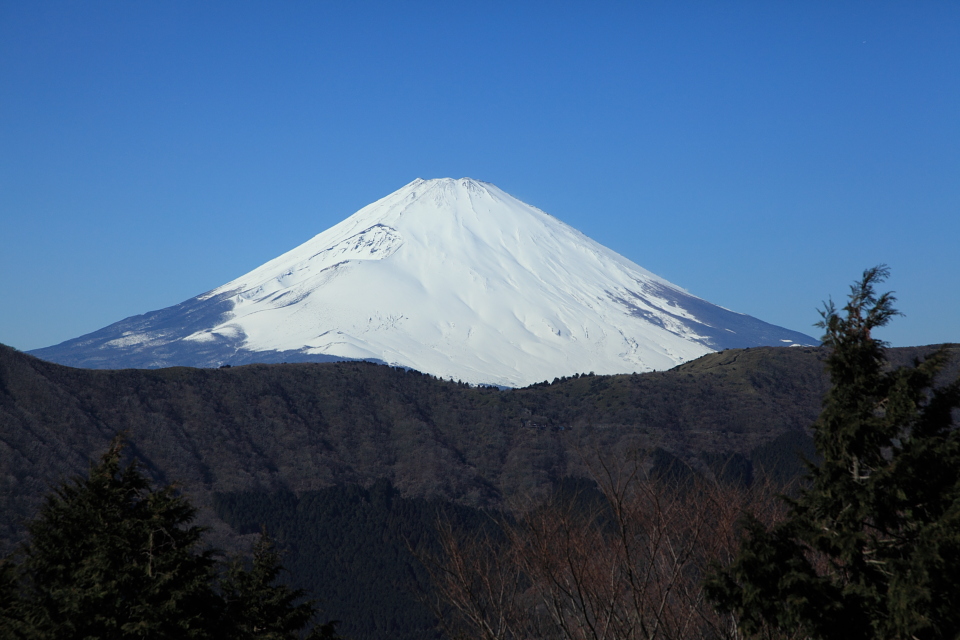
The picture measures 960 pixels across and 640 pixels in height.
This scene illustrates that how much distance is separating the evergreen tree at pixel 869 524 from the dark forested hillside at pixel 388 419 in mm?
53234

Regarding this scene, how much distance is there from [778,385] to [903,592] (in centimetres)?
7950

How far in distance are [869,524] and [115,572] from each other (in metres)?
8.38

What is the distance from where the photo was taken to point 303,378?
84750 mm

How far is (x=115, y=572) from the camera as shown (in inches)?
425

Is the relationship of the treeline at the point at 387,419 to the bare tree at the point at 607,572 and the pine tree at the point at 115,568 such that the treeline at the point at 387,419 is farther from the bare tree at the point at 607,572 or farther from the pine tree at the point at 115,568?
the pine tree at the point at 115,568

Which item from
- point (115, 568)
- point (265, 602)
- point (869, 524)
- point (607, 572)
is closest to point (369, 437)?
point (265, 602)

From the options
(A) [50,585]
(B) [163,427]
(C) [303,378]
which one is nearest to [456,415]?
(C) [303,378]

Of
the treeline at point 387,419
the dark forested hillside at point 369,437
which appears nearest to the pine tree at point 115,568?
the dark forested hillside at point 369,437

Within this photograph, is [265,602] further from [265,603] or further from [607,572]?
[607,572]

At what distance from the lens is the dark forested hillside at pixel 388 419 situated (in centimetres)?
6656

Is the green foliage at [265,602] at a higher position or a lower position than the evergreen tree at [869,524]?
lower

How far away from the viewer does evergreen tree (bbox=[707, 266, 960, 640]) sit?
27.0 feet

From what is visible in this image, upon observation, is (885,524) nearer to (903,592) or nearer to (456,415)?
(903,592)

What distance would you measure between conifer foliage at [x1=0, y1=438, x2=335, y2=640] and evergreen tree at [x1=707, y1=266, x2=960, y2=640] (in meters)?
6.18
